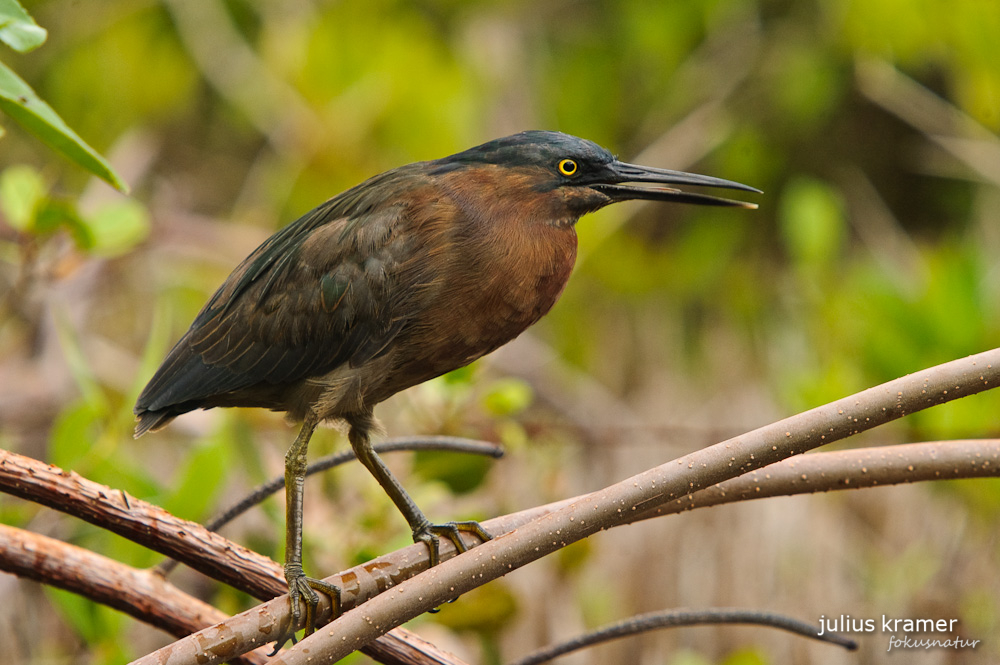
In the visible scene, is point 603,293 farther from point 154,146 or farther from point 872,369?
point 154,146

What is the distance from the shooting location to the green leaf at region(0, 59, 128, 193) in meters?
1.45

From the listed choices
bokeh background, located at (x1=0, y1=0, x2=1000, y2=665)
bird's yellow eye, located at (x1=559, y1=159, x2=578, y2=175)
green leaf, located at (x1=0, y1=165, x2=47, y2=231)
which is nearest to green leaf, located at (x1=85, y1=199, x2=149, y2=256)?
bokeh background, located at (x1=0, y1=0, x2=1000, y2=665)

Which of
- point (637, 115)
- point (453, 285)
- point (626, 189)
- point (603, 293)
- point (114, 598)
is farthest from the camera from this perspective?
point (637, 115)

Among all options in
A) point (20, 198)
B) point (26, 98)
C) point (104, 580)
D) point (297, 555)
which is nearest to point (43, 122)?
point (26, 98)

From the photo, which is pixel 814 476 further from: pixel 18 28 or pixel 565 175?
pixel 18 28

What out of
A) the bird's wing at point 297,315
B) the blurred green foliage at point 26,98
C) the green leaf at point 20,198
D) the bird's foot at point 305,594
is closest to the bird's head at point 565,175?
the bird's wing at point 297,315

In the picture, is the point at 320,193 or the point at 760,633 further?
the point at 320,193

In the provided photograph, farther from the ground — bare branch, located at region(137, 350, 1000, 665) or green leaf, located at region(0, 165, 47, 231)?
green leaf, located at region(0, 165, 47, 231)

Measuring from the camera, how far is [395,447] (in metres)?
1.91

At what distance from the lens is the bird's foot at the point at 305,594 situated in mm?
1641

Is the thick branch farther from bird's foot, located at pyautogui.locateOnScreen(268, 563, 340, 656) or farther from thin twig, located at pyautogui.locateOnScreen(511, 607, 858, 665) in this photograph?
thin twig, located at pyautogui.locateOnScreen(511, 607, 858, 665)

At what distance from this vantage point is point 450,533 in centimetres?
202

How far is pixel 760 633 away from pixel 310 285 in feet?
7.50

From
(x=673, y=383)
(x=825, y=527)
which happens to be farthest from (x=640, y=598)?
(x=673, y=383)
